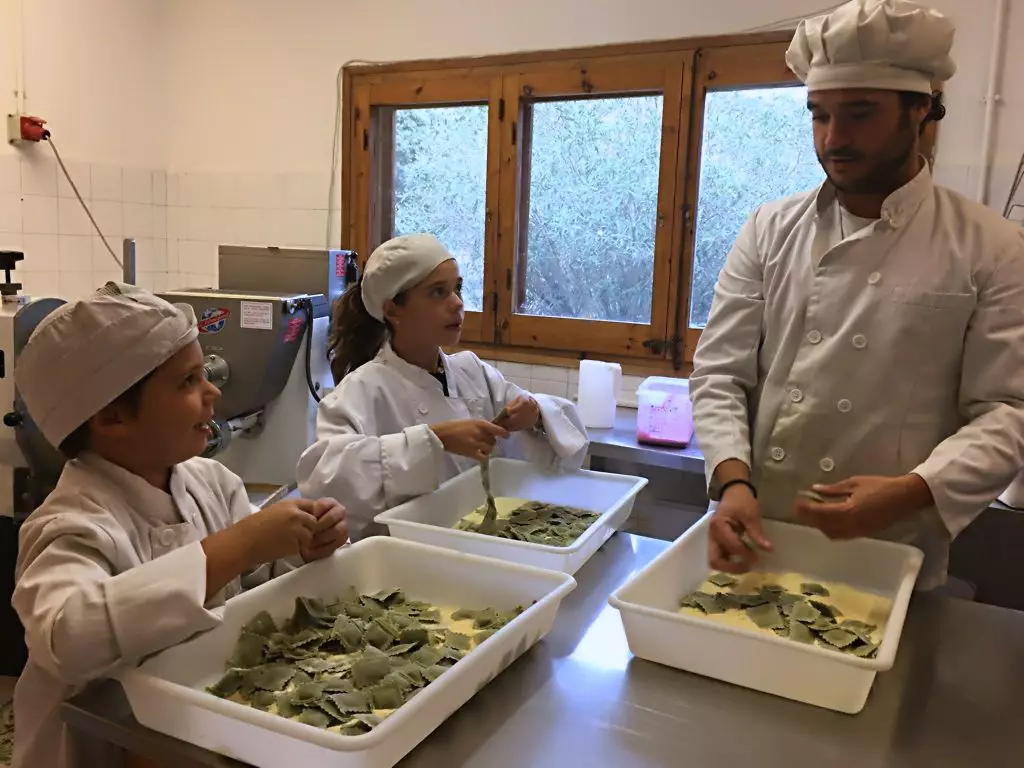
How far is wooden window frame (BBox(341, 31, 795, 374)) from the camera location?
107 inches

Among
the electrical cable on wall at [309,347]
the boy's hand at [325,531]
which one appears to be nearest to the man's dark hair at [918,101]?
the boy's hand at [325,531]

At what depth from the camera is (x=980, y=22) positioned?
2.38 meters

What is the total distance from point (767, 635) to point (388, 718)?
0.42 m

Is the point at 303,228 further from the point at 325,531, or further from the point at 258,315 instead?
the point at 325,531

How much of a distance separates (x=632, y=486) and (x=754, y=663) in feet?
2.13

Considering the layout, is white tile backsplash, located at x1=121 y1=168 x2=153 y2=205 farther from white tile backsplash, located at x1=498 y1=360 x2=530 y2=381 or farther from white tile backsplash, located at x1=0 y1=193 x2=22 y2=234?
white tile backsplash, located at x1=498 y1=360 x2=530 y2=381

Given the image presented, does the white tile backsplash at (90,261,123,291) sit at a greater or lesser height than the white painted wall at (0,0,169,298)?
lesser

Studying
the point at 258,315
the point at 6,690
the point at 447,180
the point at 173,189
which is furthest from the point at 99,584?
the point at 173,189

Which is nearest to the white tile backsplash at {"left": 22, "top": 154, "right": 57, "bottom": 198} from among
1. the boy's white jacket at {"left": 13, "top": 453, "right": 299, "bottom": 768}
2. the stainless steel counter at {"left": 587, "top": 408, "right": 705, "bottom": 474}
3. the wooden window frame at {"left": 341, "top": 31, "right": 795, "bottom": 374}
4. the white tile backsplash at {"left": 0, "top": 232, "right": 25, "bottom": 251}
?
the white tile backsplash at {"left": 0, "top": 232, "right": 25, "bottom": 251}

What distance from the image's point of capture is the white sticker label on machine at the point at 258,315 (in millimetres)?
2221

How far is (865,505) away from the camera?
112 centimetres

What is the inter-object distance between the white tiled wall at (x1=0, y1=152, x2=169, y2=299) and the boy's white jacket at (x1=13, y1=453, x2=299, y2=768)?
2.46 meters

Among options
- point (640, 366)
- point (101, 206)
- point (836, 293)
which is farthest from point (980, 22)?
point (101, 206)

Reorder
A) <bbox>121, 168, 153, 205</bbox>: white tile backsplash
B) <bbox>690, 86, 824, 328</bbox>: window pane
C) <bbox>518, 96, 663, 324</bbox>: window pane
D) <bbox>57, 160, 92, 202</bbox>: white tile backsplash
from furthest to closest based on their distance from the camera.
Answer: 1. <bbox>121, 168, 153, 205</bbox>: white tile backsplash
2. <bbox>57, 160, 92, 202</bbox>: white tile backsplash
3. <bbox>518, 96, 663, 324</bbox>: window pane
4. <bbox>690, 86, 824, 328</bbox>: window pane
